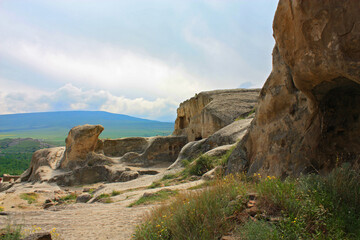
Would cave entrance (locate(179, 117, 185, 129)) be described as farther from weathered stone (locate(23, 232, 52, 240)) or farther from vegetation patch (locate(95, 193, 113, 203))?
weathered stone (locate(23, 232, 52, 240))

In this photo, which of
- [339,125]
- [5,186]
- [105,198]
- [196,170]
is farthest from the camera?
[5,186]

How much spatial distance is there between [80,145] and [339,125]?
17189 mm

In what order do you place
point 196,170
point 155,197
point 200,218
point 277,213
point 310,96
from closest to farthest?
1. point 277,213
2. point 200,218
3. point 310,96
4. point 155,197
5. point 196,170

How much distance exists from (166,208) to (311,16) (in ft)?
11.0

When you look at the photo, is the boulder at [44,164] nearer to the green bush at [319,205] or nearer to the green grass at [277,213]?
the green grass at [277,213]

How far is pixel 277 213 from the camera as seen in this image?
3.19 meters

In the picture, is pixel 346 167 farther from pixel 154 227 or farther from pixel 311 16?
pixel 154 227

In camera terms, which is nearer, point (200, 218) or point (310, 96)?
point (200, 218)

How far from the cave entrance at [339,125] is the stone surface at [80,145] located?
16.8 meters

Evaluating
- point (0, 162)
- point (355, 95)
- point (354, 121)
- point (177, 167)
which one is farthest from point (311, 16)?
point (0, 162)

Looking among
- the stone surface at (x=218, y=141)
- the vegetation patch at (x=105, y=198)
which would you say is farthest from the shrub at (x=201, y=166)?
the vegetation patch at (x=105, y=198)

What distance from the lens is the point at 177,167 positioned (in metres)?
11.7

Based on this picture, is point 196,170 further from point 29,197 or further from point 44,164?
point 44,164

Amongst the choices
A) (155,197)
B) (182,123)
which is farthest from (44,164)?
(155,197)
